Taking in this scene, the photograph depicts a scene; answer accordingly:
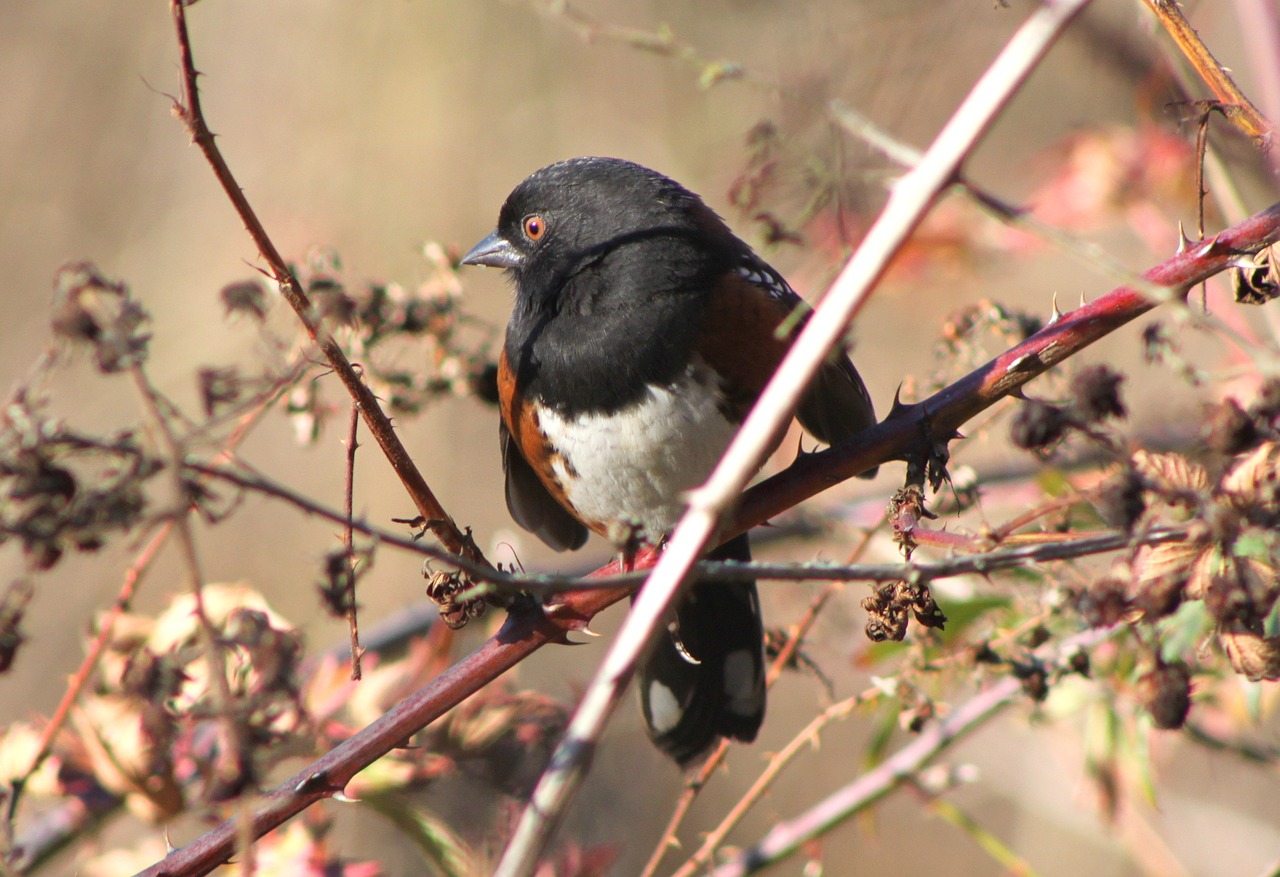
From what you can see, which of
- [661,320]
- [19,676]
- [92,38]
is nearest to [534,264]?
[661,320]

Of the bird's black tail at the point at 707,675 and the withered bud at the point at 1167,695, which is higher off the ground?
the withered bud at the point at 1167,695

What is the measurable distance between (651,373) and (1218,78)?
1.11 metres

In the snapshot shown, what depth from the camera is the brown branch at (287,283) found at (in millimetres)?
1139

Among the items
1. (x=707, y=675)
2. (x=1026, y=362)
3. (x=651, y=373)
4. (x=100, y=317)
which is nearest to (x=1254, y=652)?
(x=1026, y=362)

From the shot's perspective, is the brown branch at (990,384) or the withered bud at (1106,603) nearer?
the withered bud at (1106,603)

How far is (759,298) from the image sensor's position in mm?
2211

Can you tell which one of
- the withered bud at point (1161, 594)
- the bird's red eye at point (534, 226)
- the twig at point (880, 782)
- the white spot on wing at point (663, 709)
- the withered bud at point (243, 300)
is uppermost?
the withered bud at point (243, 300)

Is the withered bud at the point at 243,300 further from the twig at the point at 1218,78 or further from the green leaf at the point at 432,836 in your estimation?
the twig at the point at 1218,78

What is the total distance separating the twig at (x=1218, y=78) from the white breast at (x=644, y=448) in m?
1.02

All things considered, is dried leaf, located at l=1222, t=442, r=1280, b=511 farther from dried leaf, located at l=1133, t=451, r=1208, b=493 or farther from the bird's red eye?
the bird's red eye

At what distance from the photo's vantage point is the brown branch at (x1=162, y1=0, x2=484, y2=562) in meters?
1.14

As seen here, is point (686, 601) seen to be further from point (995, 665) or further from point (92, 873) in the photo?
point (92, 873)

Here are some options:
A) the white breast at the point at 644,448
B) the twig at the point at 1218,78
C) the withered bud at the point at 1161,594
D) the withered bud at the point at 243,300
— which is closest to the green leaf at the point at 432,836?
the white breast at the point at 644,448

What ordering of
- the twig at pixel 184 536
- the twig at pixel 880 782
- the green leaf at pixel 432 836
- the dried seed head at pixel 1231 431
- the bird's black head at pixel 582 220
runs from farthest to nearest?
the bird's black head at pixel 582 220 < the twig at pixel 880 782 < the green leaf at pixel 432 836 < the dried seed head at pixel 1231 431 < the twig at pixel 184 536
